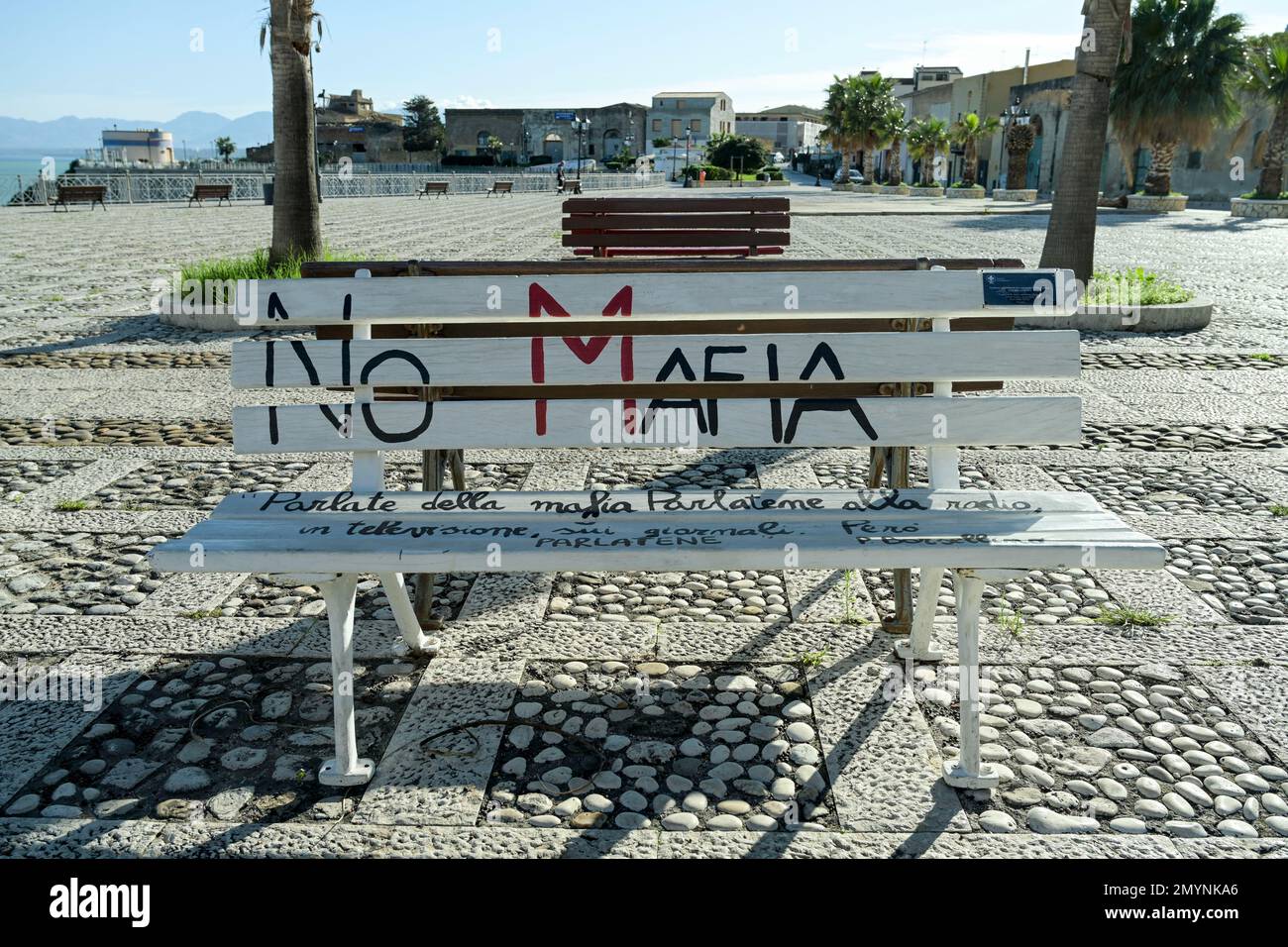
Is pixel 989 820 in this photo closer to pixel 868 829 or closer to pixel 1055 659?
pixel 868 829

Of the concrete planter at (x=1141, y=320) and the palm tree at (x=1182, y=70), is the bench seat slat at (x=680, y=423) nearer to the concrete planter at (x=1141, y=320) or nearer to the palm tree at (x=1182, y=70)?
the concrete planter at (x=1141, y=320)

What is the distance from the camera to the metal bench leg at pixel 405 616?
10.4ft

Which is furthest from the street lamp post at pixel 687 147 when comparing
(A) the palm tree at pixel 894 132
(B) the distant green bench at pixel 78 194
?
(B) the distant green bench at pixel 78 194

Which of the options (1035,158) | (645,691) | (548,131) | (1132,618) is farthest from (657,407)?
(548,131)

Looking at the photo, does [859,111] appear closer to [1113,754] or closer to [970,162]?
[970,162]

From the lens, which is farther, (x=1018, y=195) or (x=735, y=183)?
(x=735, y=183)

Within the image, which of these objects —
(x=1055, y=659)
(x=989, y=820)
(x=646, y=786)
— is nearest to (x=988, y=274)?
(x=1055, y=659)

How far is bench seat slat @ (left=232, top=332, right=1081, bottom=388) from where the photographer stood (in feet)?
10.2

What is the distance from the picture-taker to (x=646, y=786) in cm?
272

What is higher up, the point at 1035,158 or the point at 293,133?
the point at 1035,158

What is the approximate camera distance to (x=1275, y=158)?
33562mm

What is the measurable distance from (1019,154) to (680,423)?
46094mm
